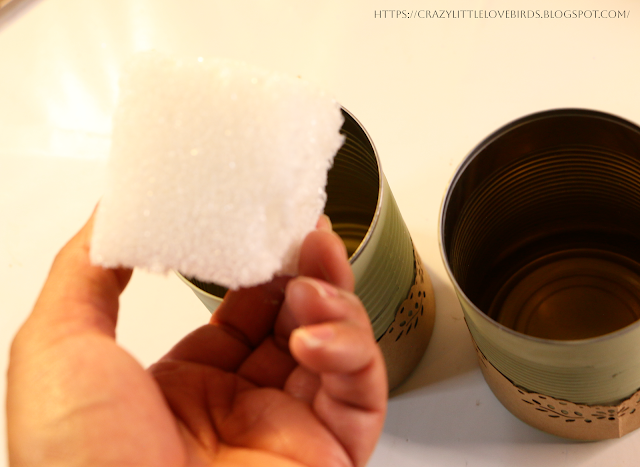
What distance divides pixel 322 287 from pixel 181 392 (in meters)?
0.19

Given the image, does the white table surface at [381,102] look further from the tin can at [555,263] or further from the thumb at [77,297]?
the thumb at [77,297]

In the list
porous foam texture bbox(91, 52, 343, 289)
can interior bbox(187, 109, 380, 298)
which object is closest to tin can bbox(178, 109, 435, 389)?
can interior bbox(187, 109, 380, 298)

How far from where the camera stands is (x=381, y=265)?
1.87ft

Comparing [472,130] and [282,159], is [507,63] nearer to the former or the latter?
[472,130]

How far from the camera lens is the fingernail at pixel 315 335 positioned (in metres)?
0.41

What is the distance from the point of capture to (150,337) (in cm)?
82

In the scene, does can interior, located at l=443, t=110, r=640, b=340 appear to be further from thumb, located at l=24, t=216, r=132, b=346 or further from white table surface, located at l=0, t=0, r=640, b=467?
thumb, located at l=24, t=216, r=132, b=346

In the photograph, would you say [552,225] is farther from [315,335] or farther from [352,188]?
[315,335]

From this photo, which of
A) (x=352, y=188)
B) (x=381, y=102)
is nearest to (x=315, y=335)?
(x=352, y=188)

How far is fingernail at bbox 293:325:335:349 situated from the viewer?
16.1 inches

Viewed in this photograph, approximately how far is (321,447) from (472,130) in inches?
21.8

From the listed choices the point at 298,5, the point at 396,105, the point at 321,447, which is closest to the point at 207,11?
the point at 298,5

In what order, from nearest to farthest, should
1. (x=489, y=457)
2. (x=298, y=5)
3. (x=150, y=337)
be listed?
(x=489, y=457), (x=150, y=337), (x=298, y=5)

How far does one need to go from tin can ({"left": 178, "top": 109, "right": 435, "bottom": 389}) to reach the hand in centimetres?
6
